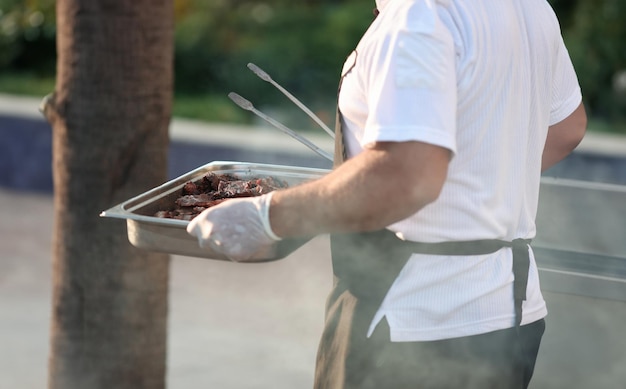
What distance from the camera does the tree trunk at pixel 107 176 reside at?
280 centimetres

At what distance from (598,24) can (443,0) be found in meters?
7.28

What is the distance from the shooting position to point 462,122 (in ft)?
5.74

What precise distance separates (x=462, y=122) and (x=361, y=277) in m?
0.36

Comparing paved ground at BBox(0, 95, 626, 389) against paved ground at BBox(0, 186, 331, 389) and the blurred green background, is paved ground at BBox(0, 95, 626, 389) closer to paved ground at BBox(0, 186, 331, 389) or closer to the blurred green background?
paved ground at BBox(0, 186, 331, 389)

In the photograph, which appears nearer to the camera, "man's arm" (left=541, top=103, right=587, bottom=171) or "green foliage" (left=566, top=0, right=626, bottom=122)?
"man's arm" (left=541, top=103, right=587, bottom=171)

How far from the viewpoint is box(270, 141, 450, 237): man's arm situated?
1.62 metres

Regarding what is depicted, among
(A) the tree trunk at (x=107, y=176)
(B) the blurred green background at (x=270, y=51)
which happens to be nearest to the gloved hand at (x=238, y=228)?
(A) the tree trunk at (x=107, y=176)

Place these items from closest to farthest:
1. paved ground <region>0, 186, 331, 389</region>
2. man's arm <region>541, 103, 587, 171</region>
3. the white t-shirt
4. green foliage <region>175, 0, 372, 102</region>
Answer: the white t-shirt, man's arm <region>541, 103, 587, 171</region>, paved ground <region>0, 186, 331, 389</region>, green foliage <region>175, 0, 372, 102</region>

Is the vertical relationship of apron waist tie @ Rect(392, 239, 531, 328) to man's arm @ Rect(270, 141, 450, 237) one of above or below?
below

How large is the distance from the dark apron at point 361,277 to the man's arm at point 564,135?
39 cm

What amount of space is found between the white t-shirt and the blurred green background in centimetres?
646

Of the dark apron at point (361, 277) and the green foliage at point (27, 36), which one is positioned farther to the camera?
the green foliage at point (27, 36)

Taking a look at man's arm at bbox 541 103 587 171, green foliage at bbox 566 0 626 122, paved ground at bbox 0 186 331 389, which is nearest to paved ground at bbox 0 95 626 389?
paved ground at bbox 0 186 331 389

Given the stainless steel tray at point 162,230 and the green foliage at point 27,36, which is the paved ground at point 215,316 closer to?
the stainless steel tray at point 162,230
